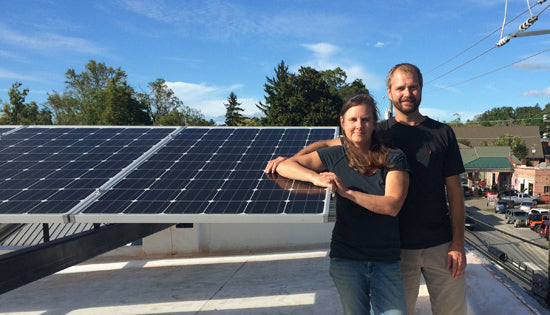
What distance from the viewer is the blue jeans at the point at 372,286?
2.83m

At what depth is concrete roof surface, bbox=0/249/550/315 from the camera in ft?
19.5

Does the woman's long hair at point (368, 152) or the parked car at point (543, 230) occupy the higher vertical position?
the woman's long hair at point (368, 152)

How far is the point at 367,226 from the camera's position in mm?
2855

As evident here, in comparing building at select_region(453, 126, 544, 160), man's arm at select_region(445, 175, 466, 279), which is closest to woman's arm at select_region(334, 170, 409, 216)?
man's arm at select_region(445, 175, 466, 279)

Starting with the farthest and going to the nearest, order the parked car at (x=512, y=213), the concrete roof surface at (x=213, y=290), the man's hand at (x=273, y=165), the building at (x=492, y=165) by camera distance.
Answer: the building at (x=492, y=165) < the parked car at (x=512, y=213) < the concrete roof surface at (x=213, y=290) < the man's hand at (x=273, y=165)

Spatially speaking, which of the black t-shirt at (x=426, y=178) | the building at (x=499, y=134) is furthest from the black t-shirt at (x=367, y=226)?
the building at (x=499, y=134)

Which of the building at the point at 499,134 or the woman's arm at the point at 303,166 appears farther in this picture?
the building at the point at 499,134

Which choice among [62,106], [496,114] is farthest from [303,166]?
[496,114]

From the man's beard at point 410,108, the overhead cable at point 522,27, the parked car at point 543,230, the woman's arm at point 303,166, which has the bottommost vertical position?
the parked car at point 543,230

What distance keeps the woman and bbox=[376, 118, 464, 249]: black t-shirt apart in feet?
0.95

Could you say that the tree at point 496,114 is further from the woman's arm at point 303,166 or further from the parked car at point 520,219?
the woman's arm at point 303,166

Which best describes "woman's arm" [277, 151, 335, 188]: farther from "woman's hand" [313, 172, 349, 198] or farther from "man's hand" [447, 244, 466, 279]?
"man's hand" [447, 244, 466, 279]

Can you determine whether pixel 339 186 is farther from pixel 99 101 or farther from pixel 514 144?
pixel 514 144

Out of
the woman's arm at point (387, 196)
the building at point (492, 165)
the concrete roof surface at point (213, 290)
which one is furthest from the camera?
the building at point (492, 165)
